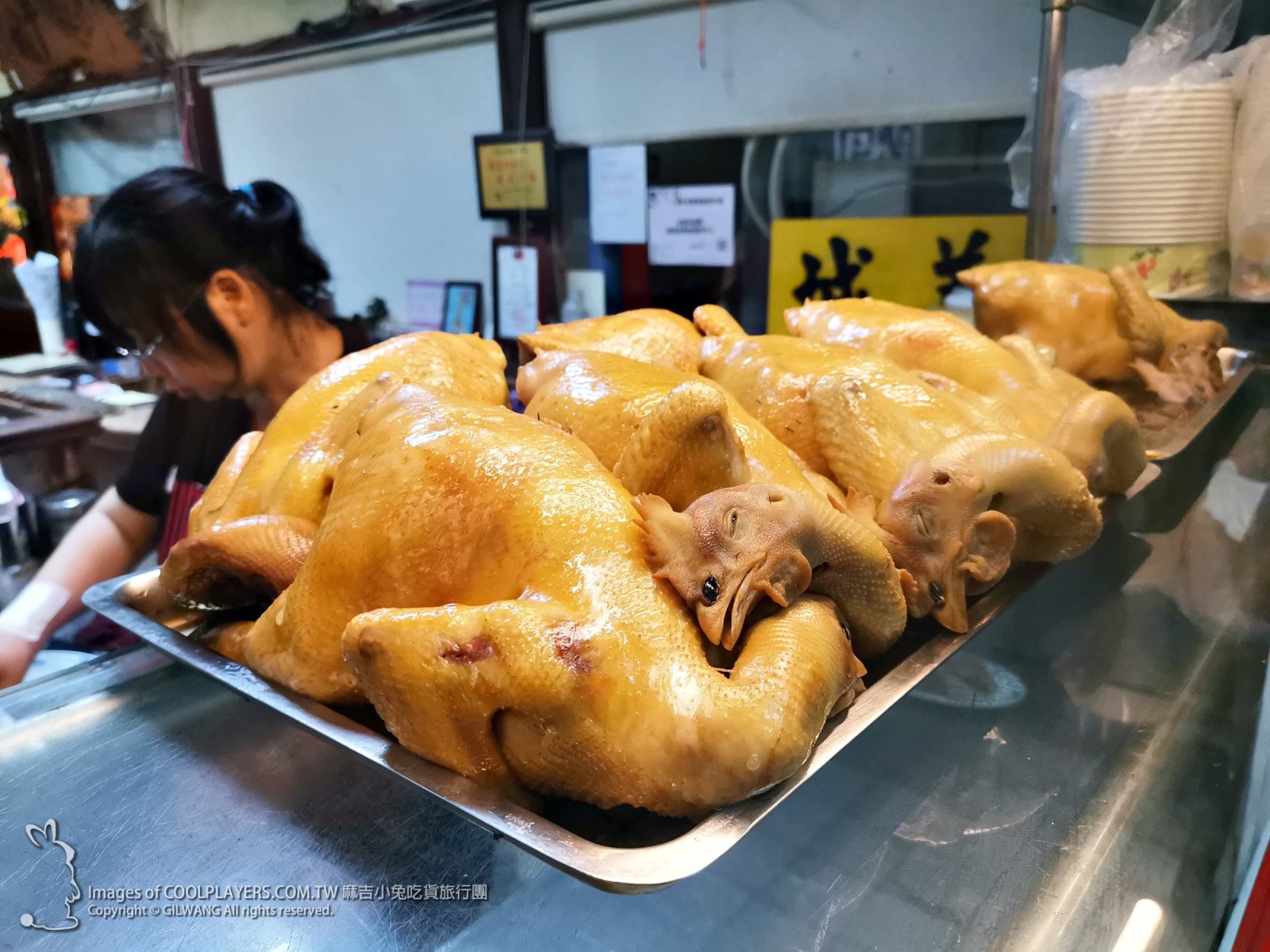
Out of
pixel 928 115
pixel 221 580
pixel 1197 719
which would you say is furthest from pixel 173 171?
pixel 928 115

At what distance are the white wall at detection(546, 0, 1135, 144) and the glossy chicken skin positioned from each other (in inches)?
74.1

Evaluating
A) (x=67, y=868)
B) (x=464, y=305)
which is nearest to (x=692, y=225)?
(x=464, y=305)

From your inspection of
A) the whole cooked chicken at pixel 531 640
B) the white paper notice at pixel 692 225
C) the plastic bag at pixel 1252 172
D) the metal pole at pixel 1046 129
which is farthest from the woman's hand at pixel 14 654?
the plastic bag at pixel 1252 172

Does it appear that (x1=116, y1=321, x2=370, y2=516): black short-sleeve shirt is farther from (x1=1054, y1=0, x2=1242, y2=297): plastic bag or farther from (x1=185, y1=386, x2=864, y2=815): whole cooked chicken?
(x1=1054, y1=0, x2=1242, y2=297): plastic bag

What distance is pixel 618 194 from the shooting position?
12.4 feet

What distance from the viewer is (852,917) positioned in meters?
1.01

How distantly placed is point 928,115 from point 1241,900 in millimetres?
2716

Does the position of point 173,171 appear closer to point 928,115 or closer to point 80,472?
point 80,472

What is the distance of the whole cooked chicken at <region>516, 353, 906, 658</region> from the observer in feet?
3.10

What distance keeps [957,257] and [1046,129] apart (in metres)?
0.52

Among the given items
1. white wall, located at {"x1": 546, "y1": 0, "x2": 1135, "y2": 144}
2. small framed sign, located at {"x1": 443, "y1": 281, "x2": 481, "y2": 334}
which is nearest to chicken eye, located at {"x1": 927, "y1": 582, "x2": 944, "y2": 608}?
white wall, located at {"x1": 546, "y1": 0, "x2": 1135, "y2": 144}

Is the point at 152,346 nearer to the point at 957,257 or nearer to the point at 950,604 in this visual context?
the point at 950,604

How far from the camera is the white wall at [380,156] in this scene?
1.74 meters

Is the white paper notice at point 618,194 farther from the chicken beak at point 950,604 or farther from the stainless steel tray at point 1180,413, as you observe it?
the chicken beak at point 950,604
